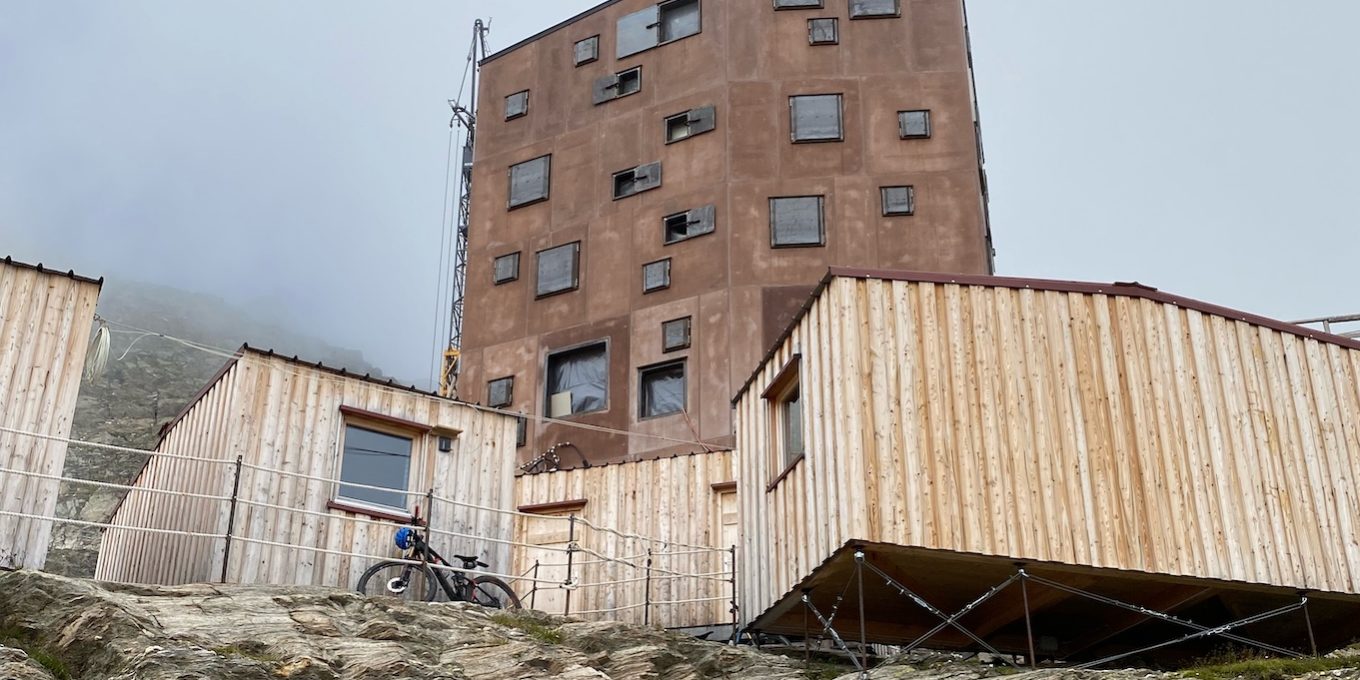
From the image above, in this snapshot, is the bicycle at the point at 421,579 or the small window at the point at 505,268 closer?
the bicycle at the point at 421,579

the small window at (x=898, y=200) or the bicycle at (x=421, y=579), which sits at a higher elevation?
the small window at (x=898, y=200)

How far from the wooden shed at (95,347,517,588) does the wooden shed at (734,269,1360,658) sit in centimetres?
527

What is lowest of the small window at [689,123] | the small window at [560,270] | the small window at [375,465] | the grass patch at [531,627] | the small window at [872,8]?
the grass patch at [531,627]

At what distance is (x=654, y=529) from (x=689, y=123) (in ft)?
43.0

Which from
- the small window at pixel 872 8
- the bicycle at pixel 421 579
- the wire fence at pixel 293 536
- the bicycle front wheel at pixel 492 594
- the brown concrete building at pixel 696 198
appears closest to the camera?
the wire fence at pixel 293 536

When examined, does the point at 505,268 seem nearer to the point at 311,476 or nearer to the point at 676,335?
the point at 676,335

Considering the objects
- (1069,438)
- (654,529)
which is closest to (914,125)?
(654,529)

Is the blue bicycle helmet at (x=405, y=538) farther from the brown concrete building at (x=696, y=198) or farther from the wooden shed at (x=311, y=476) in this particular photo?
the brown concrete building at (x=696, y=198)

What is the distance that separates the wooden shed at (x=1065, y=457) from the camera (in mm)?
15859

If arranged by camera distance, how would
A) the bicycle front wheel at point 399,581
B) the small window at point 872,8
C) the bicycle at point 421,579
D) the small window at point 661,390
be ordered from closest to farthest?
the bicycle front wheel at point 399,581 < the bicycle at point 421,579 < the small window at point 661,390 < the small window at point 872,8

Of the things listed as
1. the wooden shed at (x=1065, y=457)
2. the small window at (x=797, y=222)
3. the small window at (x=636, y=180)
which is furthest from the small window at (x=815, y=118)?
the wooden shed at (x=1065, y=457)

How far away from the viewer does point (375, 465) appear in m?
20.7

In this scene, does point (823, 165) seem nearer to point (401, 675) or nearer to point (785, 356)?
point (785, 356)

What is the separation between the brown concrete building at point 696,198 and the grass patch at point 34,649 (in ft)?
59.0
